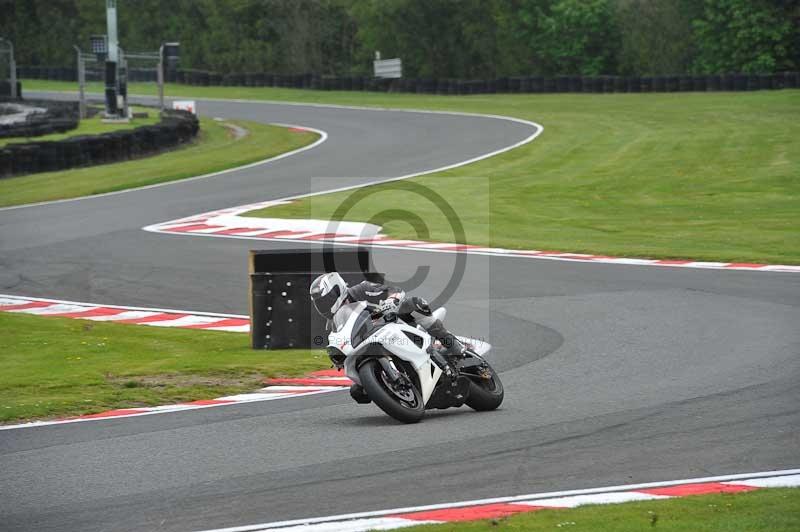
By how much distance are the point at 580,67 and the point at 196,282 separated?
200 feet

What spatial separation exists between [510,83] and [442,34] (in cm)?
2282

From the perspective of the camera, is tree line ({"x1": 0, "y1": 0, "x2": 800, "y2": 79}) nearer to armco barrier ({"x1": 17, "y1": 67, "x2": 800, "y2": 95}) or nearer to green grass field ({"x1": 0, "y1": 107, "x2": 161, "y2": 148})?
armco barrier ({"x1": 17, "y1": 67, "x2": 800, "y2": 95})

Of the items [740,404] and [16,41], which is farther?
[16,41]

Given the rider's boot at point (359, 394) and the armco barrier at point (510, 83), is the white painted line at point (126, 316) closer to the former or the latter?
the rider's boot at point (359, 394)

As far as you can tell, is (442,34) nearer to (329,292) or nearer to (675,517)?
(329,292)

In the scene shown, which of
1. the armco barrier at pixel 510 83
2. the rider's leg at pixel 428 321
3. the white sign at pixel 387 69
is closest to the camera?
the rider's leg at pixel 428 321

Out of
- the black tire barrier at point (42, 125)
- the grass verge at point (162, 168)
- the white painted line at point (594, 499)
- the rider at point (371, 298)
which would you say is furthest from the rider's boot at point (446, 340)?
the black tire barrier at point (42, 125)

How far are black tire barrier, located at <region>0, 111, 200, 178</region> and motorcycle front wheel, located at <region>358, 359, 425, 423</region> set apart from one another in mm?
24355

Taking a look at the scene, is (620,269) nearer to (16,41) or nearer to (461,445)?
(461,445)

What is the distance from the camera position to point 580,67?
247 ft

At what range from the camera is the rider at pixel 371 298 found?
30.6 ft

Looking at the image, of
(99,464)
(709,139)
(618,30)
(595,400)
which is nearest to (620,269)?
(595,400)

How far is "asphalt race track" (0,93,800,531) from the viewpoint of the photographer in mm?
7324

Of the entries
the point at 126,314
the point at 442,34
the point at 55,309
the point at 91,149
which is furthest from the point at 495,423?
the point at 442,34
